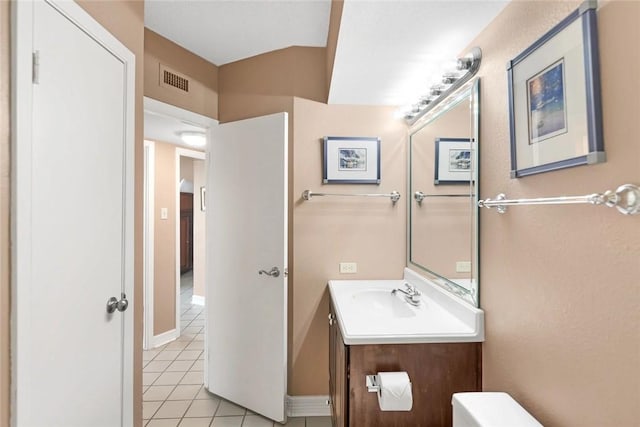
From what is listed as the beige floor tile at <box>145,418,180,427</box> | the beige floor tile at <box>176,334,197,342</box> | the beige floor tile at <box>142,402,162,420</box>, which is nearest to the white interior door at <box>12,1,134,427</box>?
the beige floor tile at <box>145,418,180,427</box>

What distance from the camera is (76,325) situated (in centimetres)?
112

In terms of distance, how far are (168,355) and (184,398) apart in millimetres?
820

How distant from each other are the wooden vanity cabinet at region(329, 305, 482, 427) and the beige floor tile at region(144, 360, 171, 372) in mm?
2194

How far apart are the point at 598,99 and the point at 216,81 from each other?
240 centimetres

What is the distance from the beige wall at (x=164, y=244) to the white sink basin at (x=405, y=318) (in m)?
2.18

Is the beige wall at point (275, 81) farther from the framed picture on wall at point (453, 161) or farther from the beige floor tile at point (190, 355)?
the beige floor tile at point (190, 355)

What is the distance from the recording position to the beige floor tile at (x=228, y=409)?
2160mm

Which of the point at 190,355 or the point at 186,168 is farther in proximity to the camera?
the point at 186,168

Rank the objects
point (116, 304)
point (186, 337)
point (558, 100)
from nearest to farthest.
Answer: point (558, 100) → point (116, 304) → point (186, 337)

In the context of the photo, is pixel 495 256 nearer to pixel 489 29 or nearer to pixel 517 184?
pixel 517 184

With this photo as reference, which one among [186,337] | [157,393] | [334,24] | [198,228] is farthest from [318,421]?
[198,228]

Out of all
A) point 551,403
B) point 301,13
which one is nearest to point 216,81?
point 301,13

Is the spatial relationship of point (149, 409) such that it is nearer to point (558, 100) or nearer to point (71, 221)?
point (71, 221)

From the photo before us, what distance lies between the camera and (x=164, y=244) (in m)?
3.34
